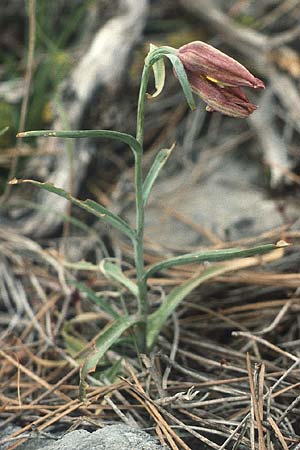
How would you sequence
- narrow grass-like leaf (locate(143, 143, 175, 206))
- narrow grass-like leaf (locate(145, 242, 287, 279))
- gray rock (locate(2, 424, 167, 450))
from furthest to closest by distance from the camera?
1. narrow grass-like leaf (locate(143, 143, 175, 206))
2. narrow grass-like leaf (locate(145, 242, 287, 279))
3. gray rock (locate(2, 424, 167, 450))

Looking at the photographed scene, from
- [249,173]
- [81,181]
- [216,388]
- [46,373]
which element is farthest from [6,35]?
[216,388]

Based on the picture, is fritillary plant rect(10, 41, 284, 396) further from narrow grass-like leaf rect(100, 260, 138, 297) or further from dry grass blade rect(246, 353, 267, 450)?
dry grass blade rect(246, 353, 267, 450)

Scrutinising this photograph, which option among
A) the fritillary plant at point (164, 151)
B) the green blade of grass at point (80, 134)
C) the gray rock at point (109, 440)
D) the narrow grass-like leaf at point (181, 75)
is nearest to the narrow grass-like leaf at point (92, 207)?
the fritillary plant at point (164, 151)

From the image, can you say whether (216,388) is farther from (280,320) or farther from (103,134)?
(103,134)

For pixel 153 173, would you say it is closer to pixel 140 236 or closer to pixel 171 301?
pixel 140 236

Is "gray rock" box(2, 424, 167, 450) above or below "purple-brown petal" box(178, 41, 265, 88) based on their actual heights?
below

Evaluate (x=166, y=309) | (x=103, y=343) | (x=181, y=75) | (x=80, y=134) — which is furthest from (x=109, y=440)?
(x=181, y=75)

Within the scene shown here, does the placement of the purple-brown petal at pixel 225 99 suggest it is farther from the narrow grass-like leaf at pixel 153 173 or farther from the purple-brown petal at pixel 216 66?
the narrow grass-like leaf at pixel 153 173

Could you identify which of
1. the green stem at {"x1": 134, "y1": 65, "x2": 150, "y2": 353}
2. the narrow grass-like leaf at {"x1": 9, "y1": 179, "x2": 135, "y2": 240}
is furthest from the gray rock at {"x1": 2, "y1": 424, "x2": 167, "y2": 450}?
the narrow grass-like leaf at {"x1": 9, "y1": 179, "x2": 135, "y2": 240}
